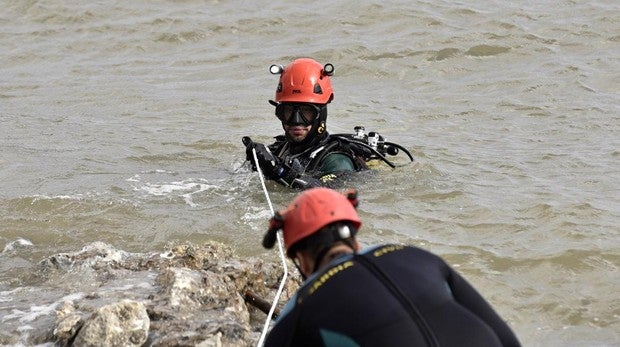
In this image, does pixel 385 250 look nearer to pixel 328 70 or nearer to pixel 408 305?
pixel 408 305

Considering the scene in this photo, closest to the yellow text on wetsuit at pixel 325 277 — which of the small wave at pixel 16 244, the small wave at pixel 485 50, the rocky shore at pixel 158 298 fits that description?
the rocky shore at pixel 158 298

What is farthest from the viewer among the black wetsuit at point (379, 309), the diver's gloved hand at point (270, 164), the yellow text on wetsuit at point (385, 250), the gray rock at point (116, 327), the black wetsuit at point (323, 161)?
the black wetsuit at point (323, 161)

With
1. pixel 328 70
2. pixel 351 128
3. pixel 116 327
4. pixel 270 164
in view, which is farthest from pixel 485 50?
pixel 116 327

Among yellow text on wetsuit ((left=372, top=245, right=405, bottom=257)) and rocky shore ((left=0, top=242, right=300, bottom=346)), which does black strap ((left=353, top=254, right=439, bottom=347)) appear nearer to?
yellow text on wetsuit ((left=372, top=245, right=405, bottom=257))

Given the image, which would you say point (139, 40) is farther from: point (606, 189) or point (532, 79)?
point (606, 189)

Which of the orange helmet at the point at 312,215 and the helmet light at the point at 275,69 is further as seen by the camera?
the helmet light at the point at 275,69

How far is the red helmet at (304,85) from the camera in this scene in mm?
8078

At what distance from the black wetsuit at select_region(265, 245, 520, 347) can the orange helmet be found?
145 mm

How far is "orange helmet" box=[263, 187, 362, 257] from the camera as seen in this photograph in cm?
300

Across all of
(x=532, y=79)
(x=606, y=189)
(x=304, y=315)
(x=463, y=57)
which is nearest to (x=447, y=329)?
(x=304, y=315)

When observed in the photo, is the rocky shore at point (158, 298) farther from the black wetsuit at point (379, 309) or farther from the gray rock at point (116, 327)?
the black wetsuit at point (379, 309)

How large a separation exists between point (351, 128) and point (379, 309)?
8320 mm

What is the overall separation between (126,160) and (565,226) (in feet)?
15.2

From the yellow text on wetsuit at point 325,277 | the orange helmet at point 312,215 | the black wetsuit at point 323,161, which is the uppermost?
the orange helmet at point 312,215
